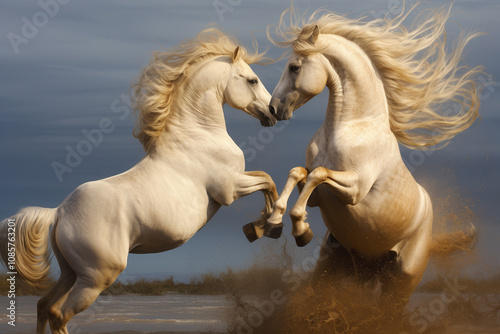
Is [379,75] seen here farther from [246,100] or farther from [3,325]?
[3,325]

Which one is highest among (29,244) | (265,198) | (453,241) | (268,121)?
(268,121)

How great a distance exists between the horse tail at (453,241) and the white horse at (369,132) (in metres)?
0.20

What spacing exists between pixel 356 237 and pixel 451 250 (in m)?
1.33

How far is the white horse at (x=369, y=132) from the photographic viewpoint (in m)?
6.63

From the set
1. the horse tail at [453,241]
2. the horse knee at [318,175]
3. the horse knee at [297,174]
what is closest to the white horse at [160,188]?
the horse knee at [297,174]

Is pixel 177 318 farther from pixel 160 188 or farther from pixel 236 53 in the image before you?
pixel 236 53

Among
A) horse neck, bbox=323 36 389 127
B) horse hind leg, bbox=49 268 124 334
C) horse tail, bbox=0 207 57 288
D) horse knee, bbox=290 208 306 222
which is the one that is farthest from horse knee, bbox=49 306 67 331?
horse neck, bbox=323 36 389 127

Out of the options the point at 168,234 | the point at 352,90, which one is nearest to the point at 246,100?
the point at 352,90

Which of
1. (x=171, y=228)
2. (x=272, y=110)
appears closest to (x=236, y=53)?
(x=272, y=110)

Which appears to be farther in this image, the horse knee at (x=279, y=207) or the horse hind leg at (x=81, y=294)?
the horse knee at (x=279, y=207)

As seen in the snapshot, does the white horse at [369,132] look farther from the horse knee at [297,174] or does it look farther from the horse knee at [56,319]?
the horse knee at [56,319]

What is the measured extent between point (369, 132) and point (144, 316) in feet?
15.2

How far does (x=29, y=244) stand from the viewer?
648cm

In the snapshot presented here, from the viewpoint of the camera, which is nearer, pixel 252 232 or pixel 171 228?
pixel 171 228
